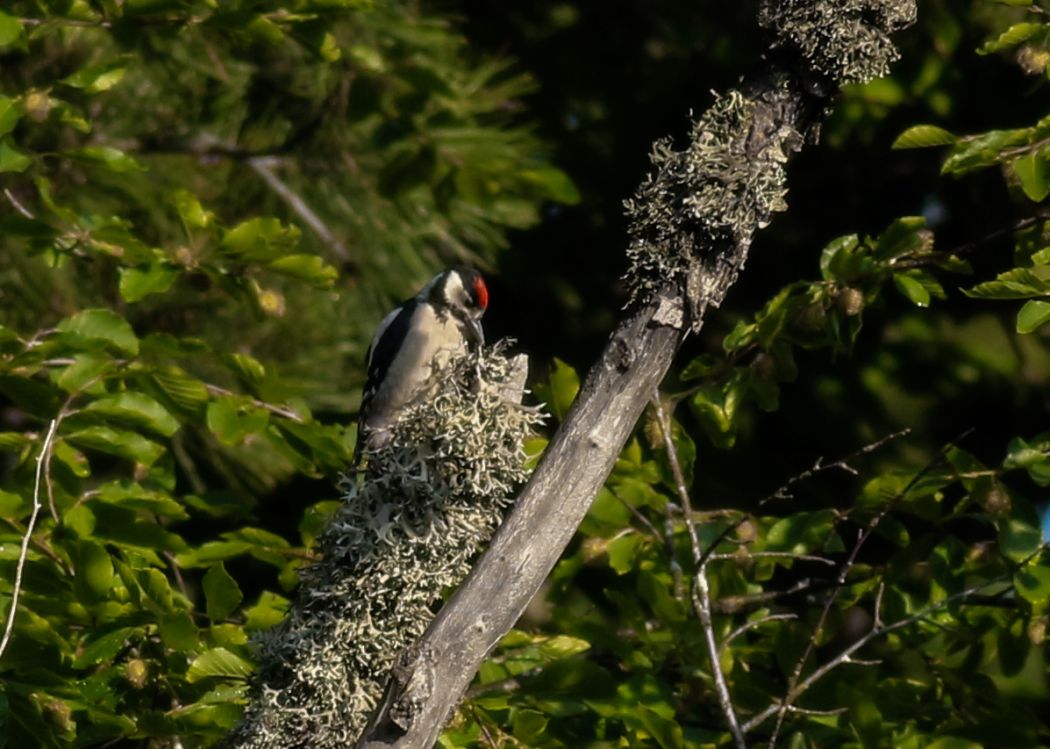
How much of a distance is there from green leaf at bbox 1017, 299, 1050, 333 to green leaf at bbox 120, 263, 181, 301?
172 cm

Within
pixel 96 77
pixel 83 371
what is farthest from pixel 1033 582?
pixel 96 77

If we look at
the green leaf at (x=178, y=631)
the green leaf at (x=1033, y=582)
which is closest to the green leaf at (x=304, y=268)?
the green leaf at (x=178, y=631)

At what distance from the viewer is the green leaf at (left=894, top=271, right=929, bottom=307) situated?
265 cm

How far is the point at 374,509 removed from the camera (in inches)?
82.1

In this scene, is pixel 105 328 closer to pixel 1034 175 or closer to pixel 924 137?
pixel 924 137

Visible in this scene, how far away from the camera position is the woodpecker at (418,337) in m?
3.41

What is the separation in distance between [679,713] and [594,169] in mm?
3385

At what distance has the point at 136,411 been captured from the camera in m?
2.76

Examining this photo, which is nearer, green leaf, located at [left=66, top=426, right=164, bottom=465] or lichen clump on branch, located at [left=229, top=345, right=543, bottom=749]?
lichen clump on branch, located at [left=229, top=345, right=543, bottom=749]

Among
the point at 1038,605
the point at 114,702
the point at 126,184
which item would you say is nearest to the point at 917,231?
the point at 1038,605

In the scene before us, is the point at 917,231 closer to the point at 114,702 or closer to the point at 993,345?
the point at 114,702

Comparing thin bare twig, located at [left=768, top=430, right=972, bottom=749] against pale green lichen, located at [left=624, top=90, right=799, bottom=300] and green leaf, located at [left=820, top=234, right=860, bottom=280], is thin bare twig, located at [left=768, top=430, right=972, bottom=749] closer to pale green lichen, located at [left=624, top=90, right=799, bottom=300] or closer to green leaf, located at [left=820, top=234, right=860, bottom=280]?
green leaf, located at [left=820, top=234, right=860, bottom=280]

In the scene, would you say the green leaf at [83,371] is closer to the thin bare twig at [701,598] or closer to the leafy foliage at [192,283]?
the leafy foliage at [192,283]

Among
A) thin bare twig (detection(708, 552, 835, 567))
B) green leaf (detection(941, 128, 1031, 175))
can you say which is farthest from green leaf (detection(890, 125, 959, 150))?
thin bare twig (detection(708, 552, 835, 567))
